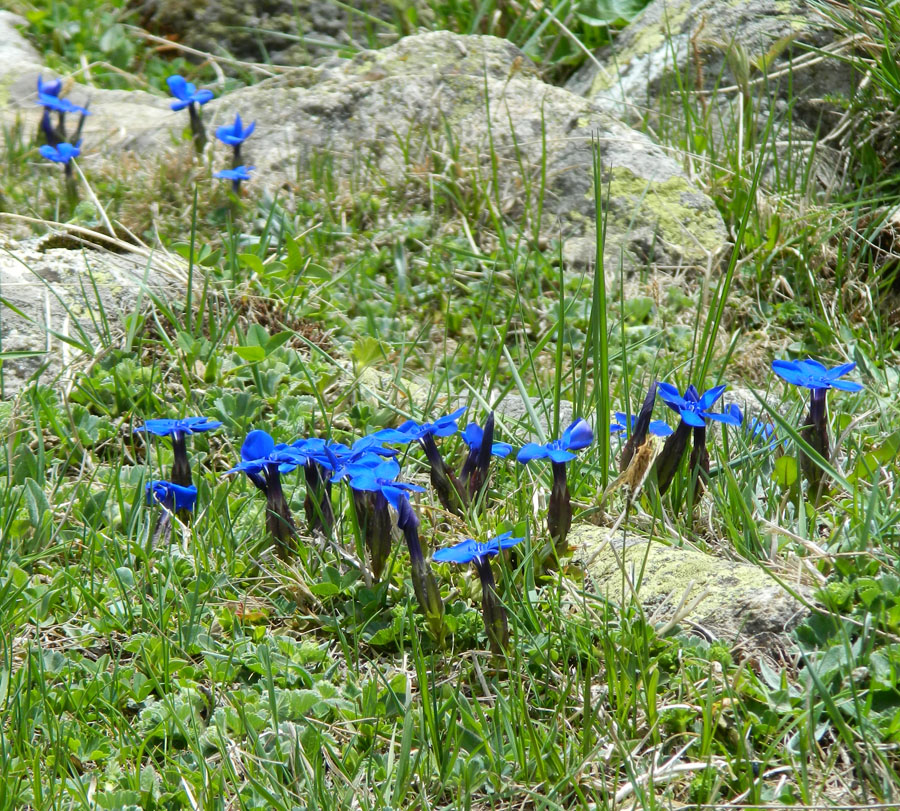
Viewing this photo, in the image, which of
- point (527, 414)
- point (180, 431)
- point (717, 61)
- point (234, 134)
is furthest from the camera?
point (717, 61)

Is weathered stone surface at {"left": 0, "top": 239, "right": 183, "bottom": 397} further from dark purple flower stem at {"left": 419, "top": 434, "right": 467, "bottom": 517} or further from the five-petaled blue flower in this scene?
dark purple flower stem at {"left": 419, "top": 434, "right": 467, "bottom": 517}

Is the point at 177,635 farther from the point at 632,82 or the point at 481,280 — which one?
the point at 632,82

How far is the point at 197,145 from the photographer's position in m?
3.90

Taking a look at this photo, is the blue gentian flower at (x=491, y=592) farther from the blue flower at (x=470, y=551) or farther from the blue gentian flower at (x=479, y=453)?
the blue gentian flower at (x=479, y=453)

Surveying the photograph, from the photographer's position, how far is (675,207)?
350 cm

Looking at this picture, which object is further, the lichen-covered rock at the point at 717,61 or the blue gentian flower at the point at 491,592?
the lichen-covered rock at the point at 717,61

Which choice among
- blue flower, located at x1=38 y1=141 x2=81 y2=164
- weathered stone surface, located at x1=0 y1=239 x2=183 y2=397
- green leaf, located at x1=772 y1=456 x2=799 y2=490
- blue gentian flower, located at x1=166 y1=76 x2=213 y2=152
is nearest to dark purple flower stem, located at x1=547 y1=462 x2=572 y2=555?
green leaf, located at x1=772 y1=456 x2=799 y2=490

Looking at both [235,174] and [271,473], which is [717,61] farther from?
[271,473]

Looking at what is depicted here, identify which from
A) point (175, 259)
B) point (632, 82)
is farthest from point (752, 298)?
point (175, 259)

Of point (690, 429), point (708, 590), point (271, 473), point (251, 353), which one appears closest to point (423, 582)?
point (271, 473)

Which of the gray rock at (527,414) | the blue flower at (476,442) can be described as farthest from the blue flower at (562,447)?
the gray rock at (527,414)

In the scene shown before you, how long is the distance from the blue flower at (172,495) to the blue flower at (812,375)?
1.30 metres

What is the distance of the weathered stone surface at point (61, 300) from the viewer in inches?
103

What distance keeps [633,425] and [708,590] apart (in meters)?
0.50
